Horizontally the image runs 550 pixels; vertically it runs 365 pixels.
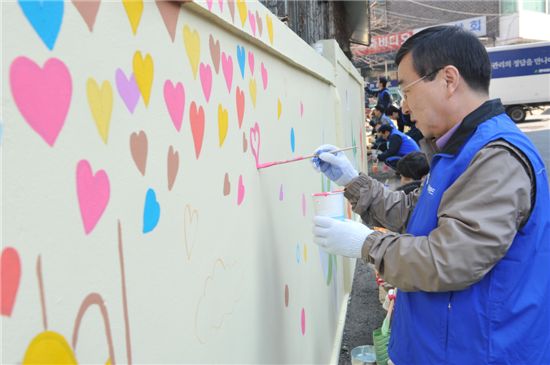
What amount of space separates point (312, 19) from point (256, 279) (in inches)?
156

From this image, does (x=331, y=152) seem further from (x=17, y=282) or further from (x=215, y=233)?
(x=17, y=282)

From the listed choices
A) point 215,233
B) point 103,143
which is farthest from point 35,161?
point 215,233

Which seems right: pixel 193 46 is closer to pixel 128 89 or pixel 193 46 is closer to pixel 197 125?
pixel 197 125

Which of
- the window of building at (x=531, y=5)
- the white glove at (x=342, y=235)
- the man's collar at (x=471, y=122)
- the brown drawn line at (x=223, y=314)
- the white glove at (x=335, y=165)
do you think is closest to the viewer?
the brown drawn line at (x=223, y=314)

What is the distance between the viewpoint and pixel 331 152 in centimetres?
223

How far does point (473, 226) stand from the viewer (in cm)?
137

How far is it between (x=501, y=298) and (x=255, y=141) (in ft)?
3.02

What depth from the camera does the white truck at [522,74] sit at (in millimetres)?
18141

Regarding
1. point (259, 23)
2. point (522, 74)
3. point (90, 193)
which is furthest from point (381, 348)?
point (522, 74)

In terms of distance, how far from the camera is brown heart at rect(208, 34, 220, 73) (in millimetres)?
1365

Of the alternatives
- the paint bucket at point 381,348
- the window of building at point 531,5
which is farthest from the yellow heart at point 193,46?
the window of building at point 531,5

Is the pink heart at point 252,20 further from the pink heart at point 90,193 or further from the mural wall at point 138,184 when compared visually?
the pink heart at point 90,193

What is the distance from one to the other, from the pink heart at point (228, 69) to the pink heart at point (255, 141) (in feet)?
0.82

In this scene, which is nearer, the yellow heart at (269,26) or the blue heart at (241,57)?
the blue heart at (241,57)
